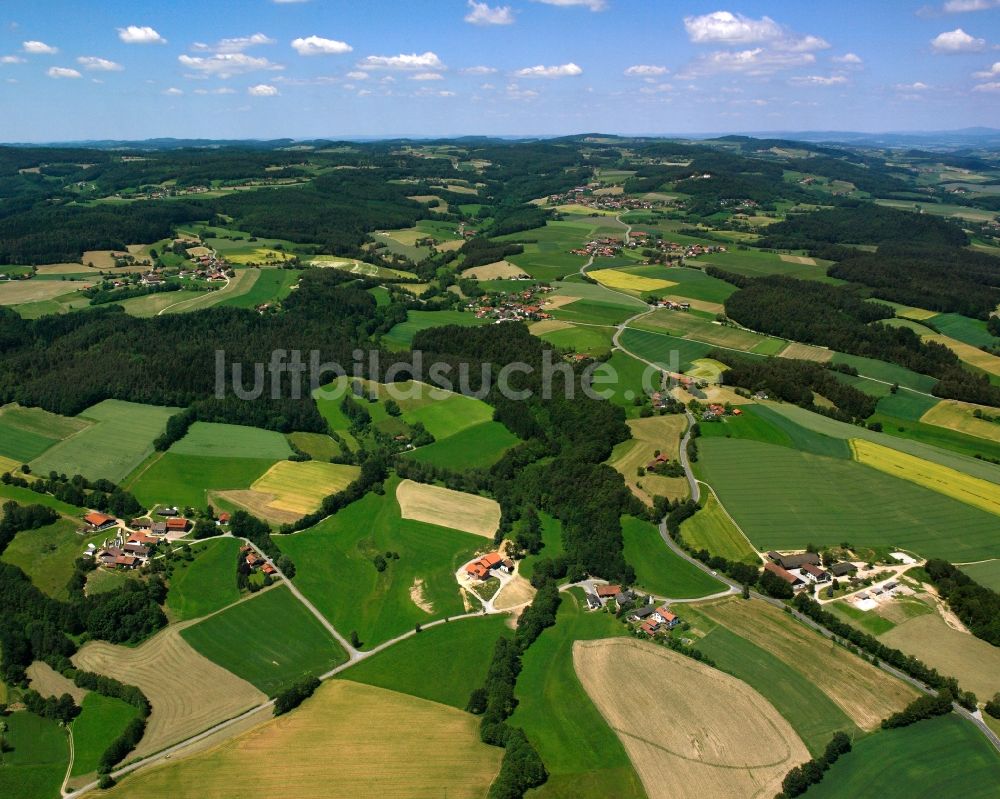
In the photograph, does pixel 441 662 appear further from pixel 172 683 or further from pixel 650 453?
pixel 650 453

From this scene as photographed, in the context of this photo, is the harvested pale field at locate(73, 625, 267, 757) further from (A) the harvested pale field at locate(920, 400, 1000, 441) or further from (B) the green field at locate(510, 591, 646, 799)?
(A) the harvested pale field at locate(920, 400, 1000, 441)

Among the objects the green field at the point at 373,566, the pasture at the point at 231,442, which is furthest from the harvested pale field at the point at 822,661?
the pasture at the point at 231,442

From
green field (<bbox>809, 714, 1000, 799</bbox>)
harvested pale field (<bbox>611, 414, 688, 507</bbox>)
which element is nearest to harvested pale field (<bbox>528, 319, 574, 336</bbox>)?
harvested pale field (<bbox>611, 414, 688, 507</bbox>)

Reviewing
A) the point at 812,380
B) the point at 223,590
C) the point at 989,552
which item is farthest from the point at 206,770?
the point at 812,380

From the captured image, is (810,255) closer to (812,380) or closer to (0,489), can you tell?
(812,380)

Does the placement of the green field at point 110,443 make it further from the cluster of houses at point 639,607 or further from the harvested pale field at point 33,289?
the harvested pale field at point 33,289

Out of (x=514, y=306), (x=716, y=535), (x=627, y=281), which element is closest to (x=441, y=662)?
(x=716, y=535)

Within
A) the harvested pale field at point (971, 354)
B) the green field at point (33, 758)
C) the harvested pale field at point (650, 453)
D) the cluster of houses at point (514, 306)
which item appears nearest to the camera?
the green field at point (33, 758)
